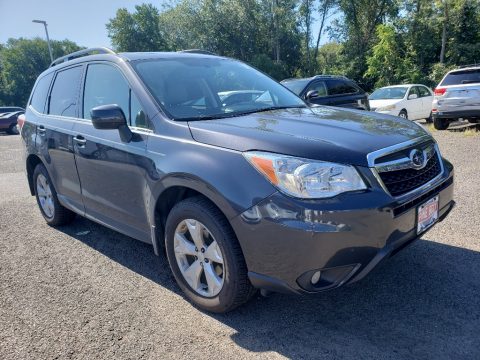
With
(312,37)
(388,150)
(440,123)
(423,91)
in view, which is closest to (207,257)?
(388,150)

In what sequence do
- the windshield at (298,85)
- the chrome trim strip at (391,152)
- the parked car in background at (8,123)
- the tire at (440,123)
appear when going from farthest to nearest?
the parked car in background at (8,123)
the tire at (440,123)
the windshield at (298,85)
the chrome trim strip at (391,152)

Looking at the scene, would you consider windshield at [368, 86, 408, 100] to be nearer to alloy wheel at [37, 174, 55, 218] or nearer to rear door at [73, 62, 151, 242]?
alloy wheel at [37, 174, 55, 218]

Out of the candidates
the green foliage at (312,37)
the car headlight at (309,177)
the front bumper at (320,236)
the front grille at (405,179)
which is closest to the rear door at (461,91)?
the front grille at (405,179)

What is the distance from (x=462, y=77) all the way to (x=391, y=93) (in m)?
3.25

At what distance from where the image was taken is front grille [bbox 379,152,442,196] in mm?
2393

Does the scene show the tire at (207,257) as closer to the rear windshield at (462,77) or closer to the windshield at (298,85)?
the windshield at (298,85)

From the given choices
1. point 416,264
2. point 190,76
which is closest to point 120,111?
point 190,76

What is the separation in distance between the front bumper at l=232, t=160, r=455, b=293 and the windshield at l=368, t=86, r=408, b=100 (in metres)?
12.3

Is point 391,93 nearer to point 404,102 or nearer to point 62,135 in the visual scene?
point 404,102

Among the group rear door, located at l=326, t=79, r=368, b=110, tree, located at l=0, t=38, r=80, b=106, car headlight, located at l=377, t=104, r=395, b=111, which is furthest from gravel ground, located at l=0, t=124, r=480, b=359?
tree, located at l=0, t=38, r=80, b=106

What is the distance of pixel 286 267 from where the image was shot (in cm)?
229

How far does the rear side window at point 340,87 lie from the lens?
9.86 m

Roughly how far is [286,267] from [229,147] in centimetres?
79

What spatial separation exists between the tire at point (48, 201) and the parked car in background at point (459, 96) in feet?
31.7
